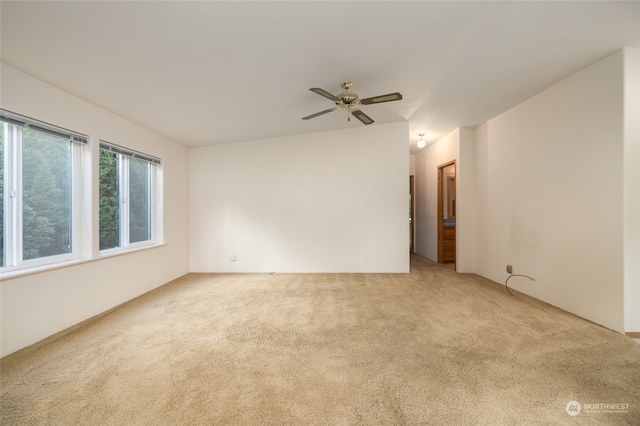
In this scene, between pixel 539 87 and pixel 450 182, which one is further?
pixel 450 182

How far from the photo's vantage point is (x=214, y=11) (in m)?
1.77

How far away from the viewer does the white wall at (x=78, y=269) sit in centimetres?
218

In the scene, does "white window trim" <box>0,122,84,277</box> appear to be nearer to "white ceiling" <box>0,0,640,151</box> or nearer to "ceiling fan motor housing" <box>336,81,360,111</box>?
"white ceiling" <box>0,0,640,151</box>

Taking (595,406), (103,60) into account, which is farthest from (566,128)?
(103,60)

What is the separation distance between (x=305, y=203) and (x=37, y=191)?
346cm

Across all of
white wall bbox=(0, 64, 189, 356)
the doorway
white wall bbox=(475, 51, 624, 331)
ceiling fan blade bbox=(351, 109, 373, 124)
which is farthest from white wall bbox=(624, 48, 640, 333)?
white wall bbox=(0, 64, 189, 356)

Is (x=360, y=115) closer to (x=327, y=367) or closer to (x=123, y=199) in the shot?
(x=327, y=367)

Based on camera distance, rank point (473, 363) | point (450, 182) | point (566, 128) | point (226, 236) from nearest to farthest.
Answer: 1. point (473, 363)
2. point (566, 128)
3. point (226, 236)
4. point (450, 182)

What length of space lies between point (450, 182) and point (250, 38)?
5701 mm

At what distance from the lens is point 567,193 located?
2.94 meters

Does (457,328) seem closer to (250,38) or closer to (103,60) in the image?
(250,38)

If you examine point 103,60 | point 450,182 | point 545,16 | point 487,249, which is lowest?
point 487,249

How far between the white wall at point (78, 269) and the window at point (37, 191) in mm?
127

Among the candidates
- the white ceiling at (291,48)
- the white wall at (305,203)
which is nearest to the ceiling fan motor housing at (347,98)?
the white ceiling at (291,48)
